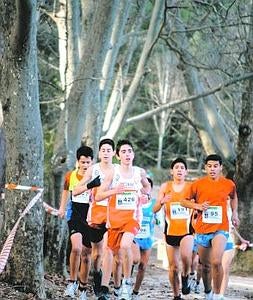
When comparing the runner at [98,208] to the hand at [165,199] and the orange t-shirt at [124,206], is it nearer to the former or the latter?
the orange t-shirt at [124,206]

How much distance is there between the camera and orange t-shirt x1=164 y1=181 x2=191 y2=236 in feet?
34.8

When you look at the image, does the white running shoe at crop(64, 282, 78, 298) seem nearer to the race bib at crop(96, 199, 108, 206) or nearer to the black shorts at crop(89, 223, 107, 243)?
the black shorts at crop(89, 223, 107, 243)

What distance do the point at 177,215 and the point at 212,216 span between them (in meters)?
0.69

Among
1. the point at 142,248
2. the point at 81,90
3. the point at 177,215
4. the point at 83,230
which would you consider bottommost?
the point at 142,248

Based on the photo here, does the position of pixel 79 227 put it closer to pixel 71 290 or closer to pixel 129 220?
pixel 71 290

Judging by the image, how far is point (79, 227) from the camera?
10.2 meters

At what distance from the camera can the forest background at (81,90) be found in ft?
29.6

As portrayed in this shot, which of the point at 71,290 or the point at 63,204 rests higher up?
the point at 63,204

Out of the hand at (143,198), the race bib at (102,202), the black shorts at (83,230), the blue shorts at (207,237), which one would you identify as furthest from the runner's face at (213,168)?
the black shorts at (83,230)

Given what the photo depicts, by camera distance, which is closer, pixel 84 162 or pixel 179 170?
pixel 84 162

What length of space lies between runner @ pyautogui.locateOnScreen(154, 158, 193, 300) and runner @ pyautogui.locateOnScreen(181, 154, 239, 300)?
0.20 m

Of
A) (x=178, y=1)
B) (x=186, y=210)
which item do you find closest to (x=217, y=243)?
(x=186, y=210)

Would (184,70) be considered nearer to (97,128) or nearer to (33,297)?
(97,128)

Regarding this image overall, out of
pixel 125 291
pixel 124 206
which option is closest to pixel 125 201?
pixel 124 206
